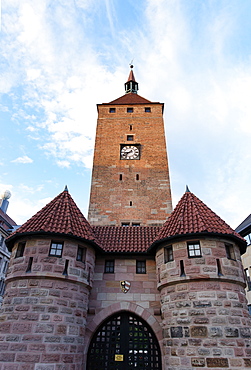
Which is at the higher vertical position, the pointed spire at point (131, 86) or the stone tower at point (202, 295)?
the pointed spire at point (131, 86)

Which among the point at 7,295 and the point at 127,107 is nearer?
the point at 7,295

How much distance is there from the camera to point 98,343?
930 centimetres

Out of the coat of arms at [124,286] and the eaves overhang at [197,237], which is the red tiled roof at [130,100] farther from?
the coat of arms at [124,286]

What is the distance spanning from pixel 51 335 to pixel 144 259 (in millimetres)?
4393

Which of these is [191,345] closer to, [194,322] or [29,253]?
[194,322]

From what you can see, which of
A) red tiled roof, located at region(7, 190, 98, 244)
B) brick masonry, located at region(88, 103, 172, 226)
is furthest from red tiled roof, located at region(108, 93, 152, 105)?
red tiled roof, located at region(7, 190, 98, 244)

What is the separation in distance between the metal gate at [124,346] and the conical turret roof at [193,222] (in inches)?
124

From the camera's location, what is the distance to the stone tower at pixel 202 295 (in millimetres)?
7480

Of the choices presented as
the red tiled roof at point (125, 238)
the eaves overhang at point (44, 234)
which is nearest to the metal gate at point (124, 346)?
the red tiled roof at point (125, 238)

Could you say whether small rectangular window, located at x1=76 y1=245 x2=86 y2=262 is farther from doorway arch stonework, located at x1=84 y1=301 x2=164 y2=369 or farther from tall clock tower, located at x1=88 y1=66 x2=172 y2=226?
tall clock tower, located at x1=88 y1=66 x2=172 y2=226

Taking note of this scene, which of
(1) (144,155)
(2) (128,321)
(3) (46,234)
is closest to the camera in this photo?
(3) (46,234)

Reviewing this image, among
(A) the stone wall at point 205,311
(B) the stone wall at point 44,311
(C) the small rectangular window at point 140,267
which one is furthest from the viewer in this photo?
(C) the small rectangular window at point 140,267

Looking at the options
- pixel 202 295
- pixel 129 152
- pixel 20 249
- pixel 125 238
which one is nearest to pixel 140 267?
pixel 125 238

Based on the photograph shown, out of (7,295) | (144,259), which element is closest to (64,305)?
(7,295)
